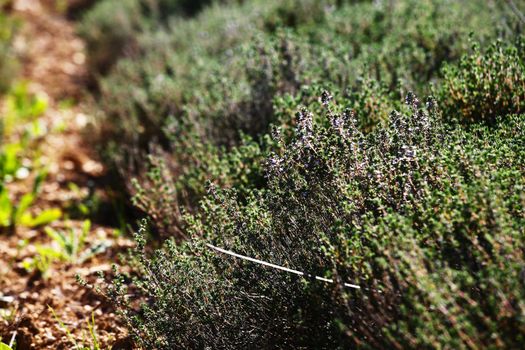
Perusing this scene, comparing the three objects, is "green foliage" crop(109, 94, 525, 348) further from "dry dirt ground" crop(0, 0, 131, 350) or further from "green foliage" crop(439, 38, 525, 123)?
"dry dirt ground" crop(0, 0, 131, 350)

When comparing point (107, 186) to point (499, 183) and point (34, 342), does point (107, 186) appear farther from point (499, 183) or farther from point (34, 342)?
point (499, 183)

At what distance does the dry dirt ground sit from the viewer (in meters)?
2.68

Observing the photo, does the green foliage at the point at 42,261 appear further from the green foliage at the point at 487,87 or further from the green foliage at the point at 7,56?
the green foliage at the point at 7,56

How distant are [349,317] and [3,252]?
251cm

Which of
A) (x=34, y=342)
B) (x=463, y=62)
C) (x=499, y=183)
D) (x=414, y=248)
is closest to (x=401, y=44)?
(x=463, y=62)

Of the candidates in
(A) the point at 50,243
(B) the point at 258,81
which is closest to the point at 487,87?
(B) the point at 258,81

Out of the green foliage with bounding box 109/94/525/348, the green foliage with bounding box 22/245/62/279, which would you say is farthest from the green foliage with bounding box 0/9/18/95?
the green foliage with bounding box 109/94/525/348

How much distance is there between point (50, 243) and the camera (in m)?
3.61

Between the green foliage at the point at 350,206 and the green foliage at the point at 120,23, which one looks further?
the green foliage at the point at 120,23

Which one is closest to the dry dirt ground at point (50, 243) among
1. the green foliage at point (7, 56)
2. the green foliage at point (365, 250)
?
the green foliage at point (7, 56)

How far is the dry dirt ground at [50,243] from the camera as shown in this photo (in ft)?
8.78

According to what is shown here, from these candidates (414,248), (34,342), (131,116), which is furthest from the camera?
(131,116)

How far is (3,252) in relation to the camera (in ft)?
11.3

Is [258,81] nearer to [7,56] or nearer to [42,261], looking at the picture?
[42,261]
